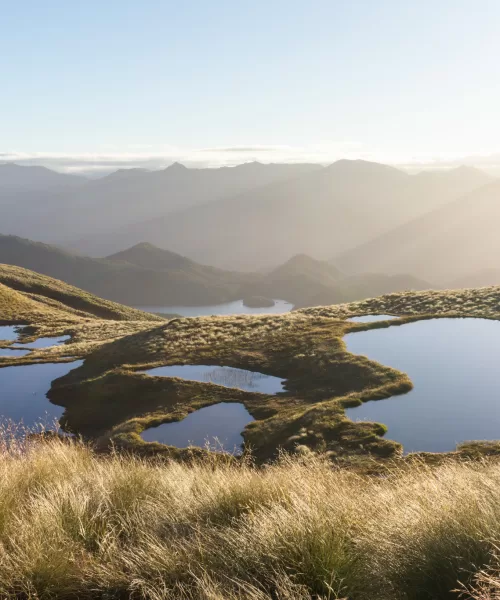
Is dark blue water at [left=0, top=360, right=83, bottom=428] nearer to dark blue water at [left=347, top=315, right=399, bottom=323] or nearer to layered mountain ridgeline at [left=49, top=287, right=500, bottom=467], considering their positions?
layered mountain ridgeline at [left=49, top=287, right=500, bottom=467]

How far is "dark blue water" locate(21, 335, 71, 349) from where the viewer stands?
67.7 m

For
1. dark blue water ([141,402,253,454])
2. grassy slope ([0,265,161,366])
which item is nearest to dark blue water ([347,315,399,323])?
dark blue water ([141,402,253,454])

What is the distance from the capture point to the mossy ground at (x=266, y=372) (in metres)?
24.8

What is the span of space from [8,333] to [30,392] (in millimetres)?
42835

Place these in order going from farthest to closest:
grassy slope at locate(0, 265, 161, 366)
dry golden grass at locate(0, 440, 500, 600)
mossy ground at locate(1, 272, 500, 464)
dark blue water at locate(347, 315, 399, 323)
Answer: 1. grassy slope at locate(0, 265, 161, 366)
2. dark blue water at locate(347, 315, 399, 323)
3. mossy ground at locate(1, 272, 500, 464)
4. dry golden grass at locate(0, 440, 500, 600)

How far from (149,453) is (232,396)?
7.63 meters

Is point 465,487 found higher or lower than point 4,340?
higher

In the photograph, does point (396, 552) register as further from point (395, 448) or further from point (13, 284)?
point (13, 284)

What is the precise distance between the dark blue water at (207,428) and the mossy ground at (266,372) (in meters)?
0.60

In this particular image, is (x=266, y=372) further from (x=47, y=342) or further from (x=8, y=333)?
(x=8, y=333)

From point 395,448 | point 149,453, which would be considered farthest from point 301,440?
point 149,453

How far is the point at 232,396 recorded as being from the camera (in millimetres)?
32375

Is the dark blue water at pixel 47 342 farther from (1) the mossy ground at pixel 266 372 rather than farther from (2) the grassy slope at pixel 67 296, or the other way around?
(2) the grassy slope at pixel 67 296

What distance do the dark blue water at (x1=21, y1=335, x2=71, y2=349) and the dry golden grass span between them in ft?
205
